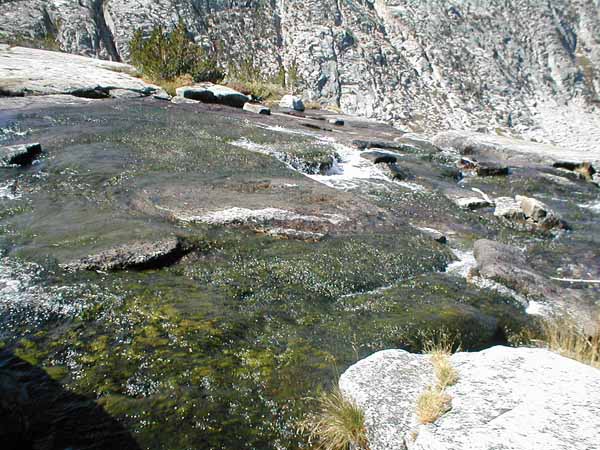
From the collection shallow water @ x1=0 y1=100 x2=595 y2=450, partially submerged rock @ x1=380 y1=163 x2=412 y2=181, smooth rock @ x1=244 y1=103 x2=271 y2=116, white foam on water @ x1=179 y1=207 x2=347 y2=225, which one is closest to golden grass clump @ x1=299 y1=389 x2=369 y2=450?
shallow water @ x1=0 y1=100 x2=595 y2=450

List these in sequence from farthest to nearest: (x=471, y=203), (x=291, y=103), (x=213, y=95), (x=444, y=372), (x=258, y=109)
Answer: (x=291, y=103) < (x=213, y=95) < (x=258, y=109) < (x=471, y=203) < (x=444, y=372)

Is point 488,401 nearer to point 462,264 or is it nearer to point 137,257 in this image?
point 137,257

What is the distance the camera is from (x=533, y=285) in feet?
30.5

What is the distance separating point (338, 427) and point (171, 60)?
35.4 meters

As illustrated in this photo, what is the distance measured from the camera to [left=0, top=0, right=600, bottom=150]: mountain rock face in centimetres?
7350

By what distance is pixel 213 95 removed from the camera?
27734 millimetres

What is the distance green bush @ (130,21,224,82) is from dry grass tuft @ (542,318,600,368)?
31.5 metres

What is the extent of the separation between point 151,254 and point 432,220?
28.1ft

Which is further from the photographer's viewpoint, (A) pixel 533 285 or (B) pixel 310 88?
(B) pixel 310 88

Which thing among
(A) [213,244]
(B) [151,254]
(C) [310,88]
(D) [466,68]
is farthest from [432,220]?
(D) [466,68]

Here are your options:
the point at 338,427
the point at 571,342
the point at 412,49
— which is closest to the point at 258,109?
the point at 571,342

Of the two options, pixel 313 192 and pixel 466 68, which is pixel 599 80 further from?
pixel 313 192

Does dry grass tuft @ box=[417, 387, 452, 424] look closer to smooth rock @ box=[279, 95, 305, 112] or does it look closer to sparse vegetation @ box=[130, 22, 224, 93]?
sparse vegetation @ box=[130, 22, 224, 93]

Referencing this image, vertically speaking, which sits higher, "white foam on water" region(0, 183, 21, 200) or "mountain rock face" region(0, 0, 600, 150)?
"mountain rock face" region(0, 0, 600, 150)
